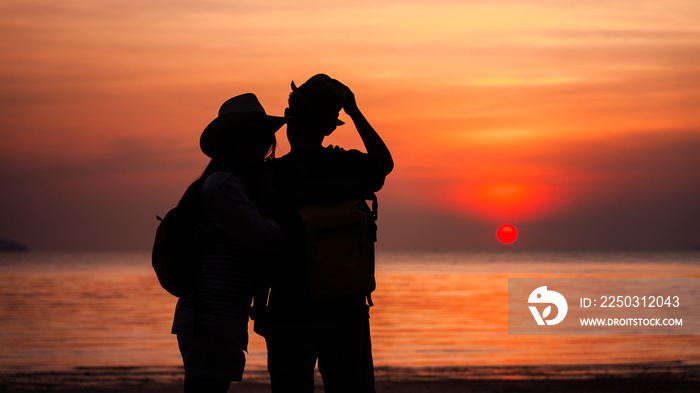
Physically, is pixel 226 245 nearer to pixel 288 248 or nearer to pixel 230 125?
pixel 288 248

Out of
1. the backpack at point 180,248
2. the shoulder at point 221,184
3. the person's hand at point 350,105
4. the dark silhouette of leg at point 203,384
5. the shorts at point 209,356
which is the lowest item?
the dark silhouette of leg at point 203,384

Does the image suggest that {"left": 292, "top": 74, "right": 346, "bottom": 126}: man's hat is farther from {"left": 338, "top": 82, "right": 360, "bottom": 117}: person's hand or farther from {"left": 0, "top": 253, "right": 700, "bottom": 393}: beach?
{"left": 0, "top": 253, "right": 700, "bottom": 393}: beach

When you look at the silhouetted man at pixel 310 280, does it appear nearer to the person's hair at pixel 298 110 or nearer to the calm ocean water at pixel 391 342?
the person's hair at pixel 298 110

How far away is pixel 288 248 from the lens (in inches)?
122

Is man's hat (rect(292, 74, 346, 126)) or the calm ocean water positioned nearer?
man's hat (rect(292, 74, 346, 126))

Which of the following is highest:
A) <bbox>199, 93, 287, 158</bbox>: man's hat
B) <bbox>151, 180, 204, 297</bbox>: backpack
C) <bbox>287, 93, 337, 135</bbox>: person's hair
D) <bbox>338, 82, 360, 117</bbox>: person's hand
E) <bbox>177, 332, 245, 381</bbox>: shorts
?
<bbox>338, 82, 360, 117</bbox>: person's hand

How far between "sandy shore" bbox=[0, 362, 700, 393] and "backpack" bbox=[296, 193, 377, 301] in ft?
23.1

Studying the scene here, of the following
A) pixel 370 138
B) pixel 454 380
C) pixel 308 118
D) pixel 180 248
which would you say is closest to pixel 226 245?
pixel 180 248

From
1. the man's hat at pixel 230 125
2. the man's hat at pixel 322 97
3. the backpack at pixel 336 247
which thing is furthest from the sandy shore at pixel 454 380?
the man's hat at pixel 230 125

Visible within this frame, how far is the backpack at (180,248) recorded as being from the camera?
296 cm

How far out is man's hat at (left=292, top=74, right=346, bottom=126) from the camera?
10.5 ft

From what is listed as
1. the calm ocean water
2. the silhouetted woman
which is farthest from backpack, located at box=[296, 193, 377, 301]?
the calm ocean water

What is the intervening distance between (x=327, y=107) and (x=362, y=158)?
0.25m

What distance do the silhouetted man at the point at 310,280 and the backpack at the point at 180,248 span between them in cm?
34
